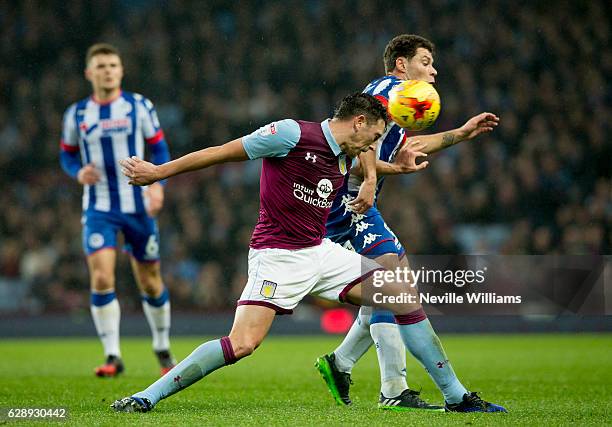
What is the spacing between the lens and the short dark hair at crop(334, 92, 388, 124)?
5211mm

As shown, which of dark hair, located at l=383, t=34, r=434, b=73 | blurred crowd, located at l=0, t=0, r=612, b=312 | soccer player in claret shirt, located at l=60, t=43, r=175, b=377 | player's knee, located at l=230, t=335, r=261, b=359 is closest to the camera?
player's knee, located at l=230, t=335, r=261, b=359

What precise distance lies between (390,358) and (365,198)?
3.36 ft

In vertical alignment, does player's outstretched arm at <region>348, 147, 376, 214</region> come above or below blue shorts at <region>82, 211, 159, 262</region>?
above

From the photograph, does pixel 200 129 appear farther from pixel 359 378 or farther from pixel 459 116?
pixel 359 378

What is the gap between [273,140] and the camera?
5.11 m

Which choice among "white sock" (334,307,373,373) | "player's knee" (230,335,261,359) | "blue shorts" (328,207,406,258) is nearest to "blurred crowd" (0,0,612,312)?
"white sock" (334,307,373,373)

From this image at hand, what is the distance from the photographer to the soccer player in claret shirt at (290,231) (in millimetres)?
5059

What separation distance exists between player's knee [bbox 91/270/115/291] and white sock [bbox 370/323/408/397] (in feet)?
10.0

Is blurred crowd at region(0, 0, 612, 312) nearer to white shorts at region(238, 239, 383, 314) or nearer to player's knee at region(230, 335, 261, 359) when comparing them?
white shorts at region(238, 239, 383, 314)

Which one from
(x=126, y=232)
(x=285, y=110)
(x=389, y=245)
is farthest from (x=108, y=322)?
(x=285, y=110)

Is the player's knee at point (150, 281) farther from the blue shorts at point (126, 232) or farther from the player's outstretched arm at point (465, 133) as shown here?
the player's outstretched arm at point (465, 133)

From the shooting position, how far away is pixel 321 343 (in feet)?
43.8

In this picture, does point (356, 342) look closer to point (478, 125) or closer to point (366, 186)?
point (366, 186)

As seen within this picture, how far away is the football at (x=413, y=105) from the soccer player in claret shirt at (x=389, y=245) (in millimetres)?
105
